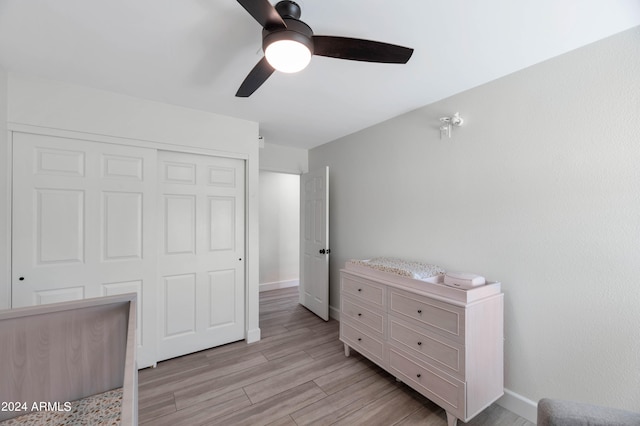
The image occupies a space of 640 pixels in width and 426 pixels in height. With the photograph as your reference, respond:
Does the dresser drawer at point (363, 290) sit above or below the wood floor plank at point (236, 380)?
above

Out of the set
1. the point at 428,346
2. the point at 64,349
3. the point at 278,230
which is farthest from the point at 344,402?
the point at 278,230

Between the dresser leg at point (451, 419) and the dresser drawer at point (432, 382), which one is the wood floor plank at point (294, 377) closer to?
the dresser drawer at point (432, 382)

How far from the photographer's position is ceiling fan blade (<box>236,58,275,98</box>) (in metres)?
1.45

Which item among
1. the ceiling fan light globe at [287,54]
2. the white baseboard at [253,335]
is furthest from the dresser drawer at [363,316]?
the ceiling fan light globe at [287,54]

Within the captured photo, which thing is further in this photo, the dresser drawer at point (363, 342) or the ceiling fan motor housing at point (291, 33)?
the dresser drawer at point (363, 342)

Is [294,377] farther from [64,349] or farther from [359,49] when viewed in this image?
[359,49]

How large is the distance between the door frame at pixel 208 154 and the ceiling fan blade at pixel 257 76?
1.19 metres

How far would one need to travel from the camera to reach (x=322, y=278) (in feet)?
11.7

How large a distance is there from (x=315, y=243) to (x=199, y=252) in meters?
1.52

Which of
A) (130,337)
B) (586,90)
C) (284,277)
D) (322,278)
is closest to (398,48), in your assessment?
(586,90)

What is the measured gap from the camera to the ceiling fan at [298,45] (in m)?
1.18

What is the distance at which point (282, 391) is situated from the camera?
2.11 metres

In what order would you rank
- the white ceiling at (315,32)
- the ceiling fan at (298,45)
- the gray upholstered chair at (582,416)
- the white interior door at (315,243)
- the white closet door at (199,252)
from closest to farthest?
the gray upholstered chair at (582,416) → the ceiling fan at (298,45) → the white ceiling at (315,32) → the white closet door at (199,252) → the white interior door at (315,243)

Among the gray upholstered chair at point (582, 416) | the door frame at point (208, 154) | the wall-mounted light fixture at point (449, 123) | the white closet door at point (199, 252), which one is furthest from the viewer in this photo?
the white closet door at point (199, 252)
